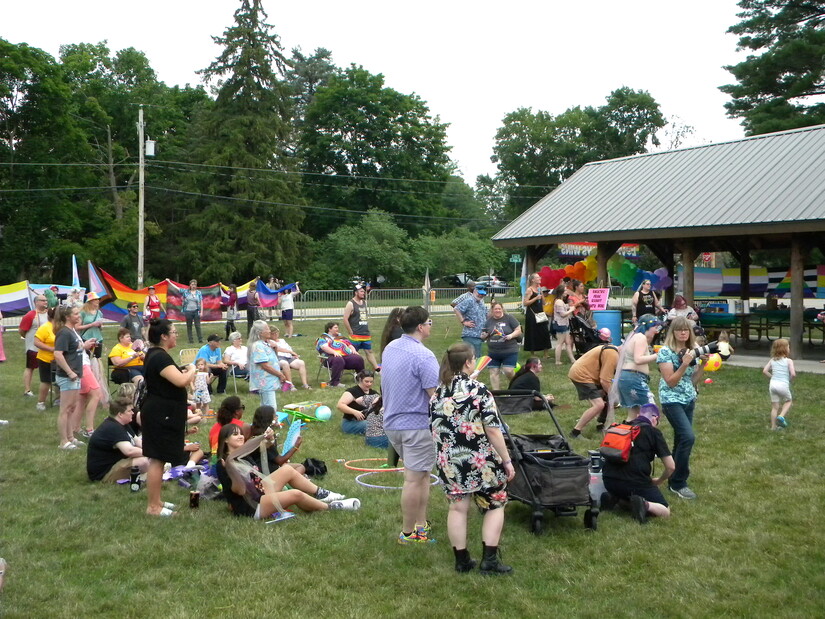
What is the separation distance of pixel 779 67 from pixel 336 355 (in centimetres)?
2655

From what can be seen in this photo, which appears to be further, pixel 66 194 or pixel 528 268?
pixel 66 194

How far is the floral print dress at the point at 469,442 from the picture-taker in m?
5.23

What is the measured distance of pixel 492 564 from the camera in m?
5.33

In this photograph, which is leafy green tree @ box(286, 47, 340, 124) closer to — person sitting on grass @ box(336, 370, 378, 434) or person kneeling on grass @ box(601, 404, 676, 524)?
person sitting on grass @ box(336, 370, 378, 434)

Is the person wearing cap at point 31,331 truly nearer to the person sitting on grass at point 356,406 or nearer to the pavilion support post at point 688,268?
the person sitting on grass at point 356,406

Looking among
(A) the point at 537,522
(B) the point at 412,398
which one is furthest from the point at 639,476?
(B) the point at 412,398

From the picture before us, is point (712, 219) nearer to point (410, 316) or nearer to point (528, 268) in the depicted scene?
point (528, 268)

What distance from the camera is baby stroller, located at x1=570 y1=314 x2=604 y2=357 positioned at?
14805 mm

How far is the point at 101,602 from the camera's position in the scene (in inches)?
195

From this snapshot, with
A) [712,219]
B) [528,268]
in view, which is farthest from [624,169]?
[712,219]

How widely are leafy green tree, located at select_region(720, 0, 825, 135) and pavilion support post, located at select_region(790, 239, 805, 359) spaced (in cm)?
1815

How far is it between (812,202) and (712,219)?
182 centimetres

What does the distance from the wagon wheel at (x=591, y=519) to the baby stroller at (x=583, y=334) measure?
28.7 ft

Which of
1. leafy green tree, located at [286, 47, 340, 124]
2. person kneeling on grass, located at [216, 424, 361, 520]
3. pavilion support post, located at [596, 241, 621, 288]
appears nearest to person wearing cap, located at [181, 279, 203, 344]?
pavilion support post, located at [596, 241, 621, 288]
